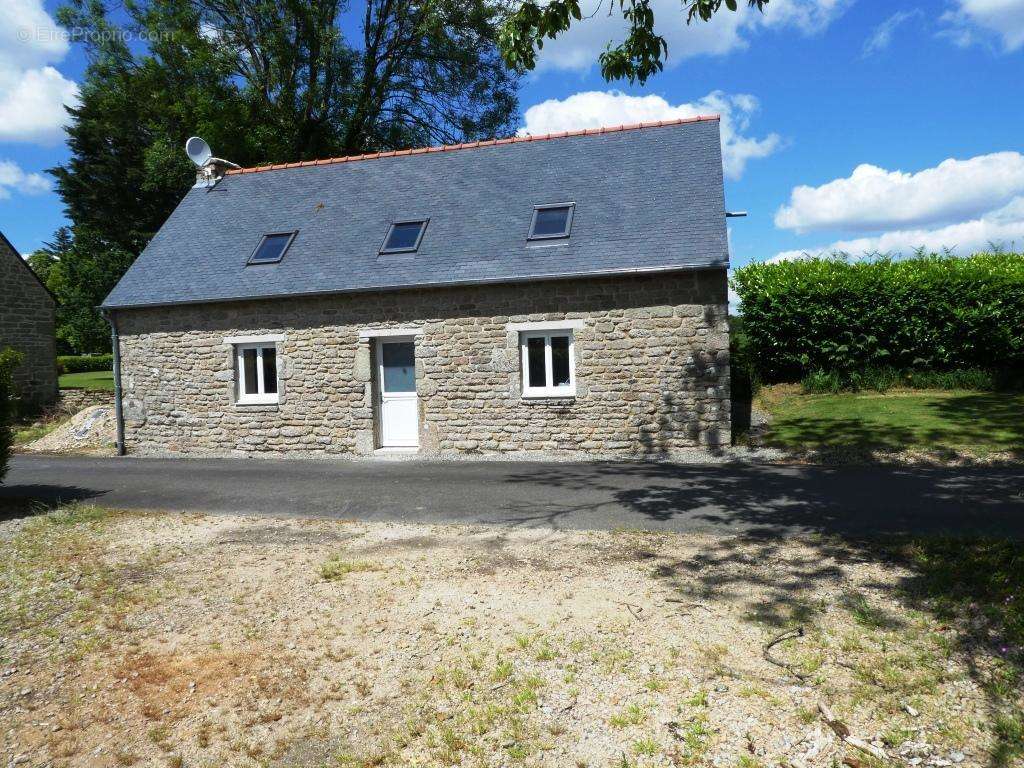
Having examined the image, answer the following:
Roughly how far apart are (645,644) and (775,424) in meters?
8.51

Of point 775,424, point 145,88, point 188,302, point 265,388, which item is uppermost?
point 145,88

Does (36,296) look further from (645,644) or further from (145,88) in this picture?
(645,644)

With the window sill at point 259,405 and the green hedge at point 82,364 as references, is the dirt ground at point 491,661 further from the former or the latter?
the green hedge at point 82,364

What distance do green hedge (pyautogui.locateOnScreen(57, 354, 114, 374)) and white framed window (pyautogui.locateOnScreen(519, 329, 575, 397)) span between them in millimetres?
26491

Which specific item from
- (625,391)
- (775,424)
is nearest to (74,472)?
(625,391)

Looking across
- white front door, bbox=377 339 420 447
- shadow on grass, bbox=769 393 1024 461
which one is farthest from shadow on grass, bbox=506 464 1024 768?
white front door, bbox=377 339 420 447

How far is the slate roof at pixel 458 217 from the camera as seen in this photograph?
11.3 metres

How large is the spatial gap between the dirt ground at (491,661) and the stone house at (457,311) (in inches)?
204

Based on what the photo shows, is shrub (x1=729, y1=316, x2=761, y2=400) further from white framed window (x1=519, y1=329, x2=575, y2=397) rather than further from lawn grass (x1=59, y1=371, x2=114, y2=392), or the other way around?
lawn grass (x1=59, y1=371, x2=114, y2=392)

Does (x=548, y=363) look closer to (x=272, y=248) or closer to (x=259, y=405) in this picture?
(x=259, y=405)

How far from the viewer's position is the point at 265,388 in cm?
1284

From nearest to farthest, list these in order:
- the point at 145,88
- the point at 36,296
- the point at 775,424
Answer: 1. the point at 775,424
2. the point at 36,296
3. the point at 145,88

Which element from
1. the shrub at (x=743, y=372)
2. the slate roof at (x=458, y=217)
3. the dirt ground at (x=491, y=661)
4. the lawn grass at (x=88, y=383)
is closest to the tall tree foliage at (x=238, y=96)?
the lawn grass at (x=88, y=383)

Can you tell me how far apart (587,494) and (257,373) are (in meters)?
7.56
